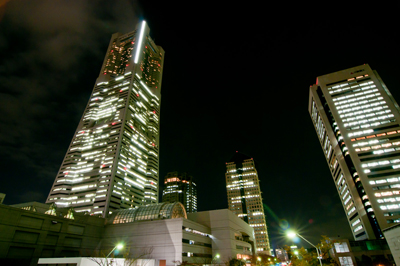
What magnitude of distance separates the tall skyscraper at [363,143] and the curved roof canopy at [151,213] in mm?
91062

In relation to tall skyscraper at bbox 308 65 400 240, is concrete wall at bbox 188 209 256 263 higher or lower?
lower

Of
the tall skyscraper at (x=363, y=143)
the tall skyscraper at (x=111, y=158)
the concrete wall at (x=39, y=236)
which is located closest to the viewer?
the concrete wall at (x=39, y=236)

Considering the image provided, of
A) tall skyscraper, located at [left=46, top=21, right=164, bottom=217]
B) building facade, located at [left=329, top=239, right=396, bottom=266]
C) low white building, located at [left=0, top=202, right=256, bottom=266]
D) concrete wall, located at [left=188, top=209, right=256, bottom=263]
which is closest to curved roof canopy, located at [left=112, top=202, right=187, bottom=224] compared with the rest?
low white building, located at [left=0, top=202, right=256, bottom=266]

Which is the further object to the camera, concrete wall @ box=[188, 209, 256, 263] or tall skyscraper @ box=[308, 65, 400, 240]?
tall skyscraper @ box=[308, 65, 400, 240]

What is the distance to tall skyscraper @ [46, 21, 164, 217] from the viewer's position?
13975cm

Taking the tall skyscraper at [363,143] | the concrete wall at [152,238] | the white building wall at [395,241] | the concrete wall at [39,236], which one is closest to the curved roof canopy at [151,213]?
the concrete wall at [152,238]

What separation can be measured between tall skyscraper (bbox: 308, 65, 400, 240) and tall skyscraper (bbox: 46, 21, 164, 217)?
13402cm

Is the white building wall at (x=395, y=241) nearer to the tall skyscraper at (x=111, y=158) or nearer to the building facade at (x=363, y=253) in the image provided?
the building facade at (x=363, y=253)

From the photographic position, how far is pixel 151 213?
3063 inches

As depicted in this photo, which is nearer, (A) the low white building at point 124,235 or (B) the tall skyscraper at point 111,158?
(A) the low white building at point 124,235

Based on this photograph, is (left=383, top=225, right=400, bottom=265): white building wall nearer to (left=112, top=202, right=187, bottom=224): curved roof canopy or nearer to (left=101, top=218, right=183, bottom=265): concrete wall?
(left=101, top=218, right=183, bottom=265): concrete wall

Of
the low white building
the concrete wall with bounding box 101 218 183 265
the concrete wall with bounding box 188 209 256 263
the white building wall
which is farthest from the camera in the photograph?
the concrete wall with bounding box 188 209 256 263

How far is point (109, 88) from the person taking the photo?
19850 cm

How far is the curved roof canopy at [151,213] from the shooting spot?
75750mm
